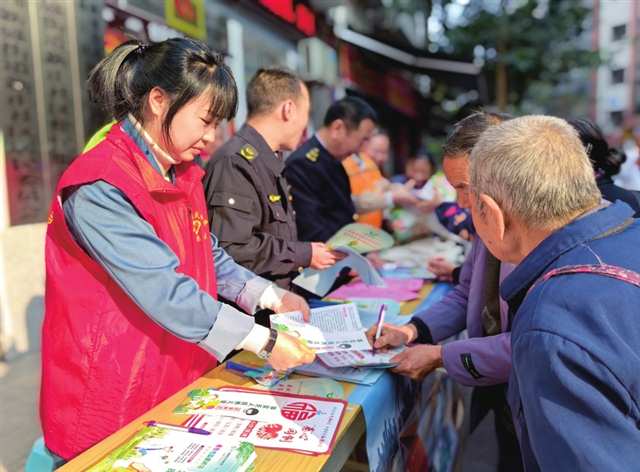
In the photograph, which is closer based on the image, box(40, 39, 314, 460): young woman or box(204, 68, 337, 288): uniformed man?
box(40, 39, 314, 460): young woman

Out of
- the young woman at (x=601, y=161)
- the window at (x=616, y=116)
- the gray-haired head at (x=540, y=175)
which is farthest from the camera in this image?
the window at (x=616, y=116)

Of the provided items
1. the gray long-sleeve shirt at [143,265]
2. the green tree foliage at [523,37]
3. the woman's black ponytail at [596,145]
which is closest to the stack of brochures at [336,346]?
the gray long-sleeve shirt at [143,265]

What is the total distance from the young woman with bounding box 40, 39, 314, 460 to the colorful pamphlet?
0.80 metres

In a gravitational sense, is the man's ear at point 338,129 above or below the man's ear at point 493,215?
above

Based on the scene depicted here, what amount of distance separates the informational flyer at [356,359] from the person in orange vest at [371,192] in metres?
1.83

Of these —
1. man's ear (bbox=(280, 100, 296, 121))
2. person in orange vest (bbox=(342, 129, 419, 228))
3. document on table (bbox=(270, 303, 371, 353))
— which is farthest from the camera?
person in orange vest (bbox=(342, 129, 419, 228))

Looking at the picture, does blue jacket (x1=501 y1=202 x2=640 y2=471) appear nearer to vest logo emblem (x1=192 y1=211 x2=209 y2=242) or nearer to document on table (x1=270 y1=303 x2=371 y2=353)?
document on table (x1=270 y1=303 x2=371 y2=353)

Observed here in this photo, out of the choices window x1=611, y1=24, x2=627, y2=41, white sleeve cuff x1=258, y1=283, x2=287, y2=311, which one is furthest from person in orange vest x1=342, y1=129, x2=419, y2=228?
window x1=611, y1=24, x2=627, y2=41

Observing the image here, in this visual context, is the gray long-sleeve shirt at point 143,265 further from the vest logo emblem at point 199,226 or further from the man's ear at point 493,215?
the man's ear at point 493,215

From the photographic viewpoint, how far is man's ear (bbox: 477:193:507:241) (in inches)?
36.6

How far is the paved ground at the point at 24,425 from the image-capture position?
1634 millimetres

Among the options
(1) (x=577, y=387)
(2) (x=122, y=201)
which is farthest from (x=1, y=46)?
(1) (x=577, y=387)

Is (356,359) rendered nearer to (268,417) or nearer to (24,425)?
(268,417)

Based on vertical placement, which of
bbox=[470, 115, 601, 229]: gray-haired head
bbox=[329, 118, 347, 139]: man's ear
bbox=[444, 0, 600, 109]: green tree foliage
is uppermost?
bbox=[444, 0, 600, 109]: green tree foliage
